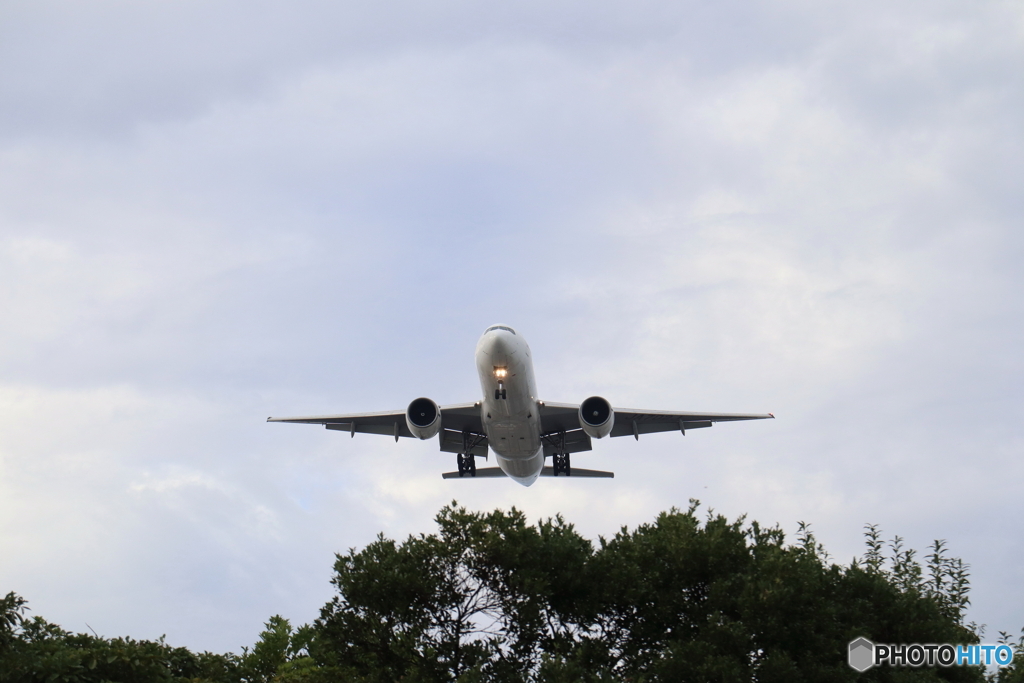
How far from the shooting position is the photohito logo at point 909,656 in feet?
68.3

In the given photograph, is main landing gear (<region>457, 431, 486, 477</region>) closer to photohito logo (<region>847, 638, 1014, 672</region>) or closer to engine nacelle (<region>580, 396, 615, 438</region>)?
engine nacelle (<region>580, 396, 615, 438</region>)

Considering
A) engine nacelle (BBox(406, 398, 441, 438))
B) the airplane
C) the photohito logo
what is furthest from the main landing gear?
the photohito logo

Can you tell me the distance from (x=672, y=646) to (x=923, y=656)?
620cm

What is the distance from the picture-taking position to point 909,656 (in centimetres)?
2128

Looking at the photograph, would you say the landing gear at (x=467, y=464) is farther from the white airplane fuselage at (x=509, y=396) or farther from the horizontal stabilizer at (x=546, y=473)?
the white airplane fuselage at (x=509, y=396)

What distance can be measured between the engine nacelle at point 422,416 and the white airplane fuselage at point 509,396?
1495 millimetres

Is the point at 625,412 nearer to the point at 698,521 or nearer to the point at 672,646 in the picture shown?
the point at 698,521


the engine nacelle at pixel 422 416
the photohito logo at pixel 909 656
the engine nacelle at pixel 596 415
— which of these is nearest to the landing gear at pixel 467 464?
the engine nacelle at pixel 422 416

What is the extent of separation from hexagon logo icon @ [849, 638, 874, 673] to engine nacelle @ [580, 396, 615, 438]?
31.2 feet

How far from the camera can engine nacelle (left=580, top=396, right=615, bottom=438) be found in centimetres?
2788

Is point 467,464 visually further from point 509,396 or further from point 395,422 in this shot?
point 509,396

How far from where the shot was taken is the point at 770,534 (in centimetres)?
2358

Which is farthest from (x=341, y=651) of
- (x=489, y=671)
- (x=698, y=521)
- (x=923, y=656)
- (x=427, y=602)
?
(x=923, y=656)

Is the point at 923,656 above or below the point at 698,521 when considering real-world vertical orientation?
below
